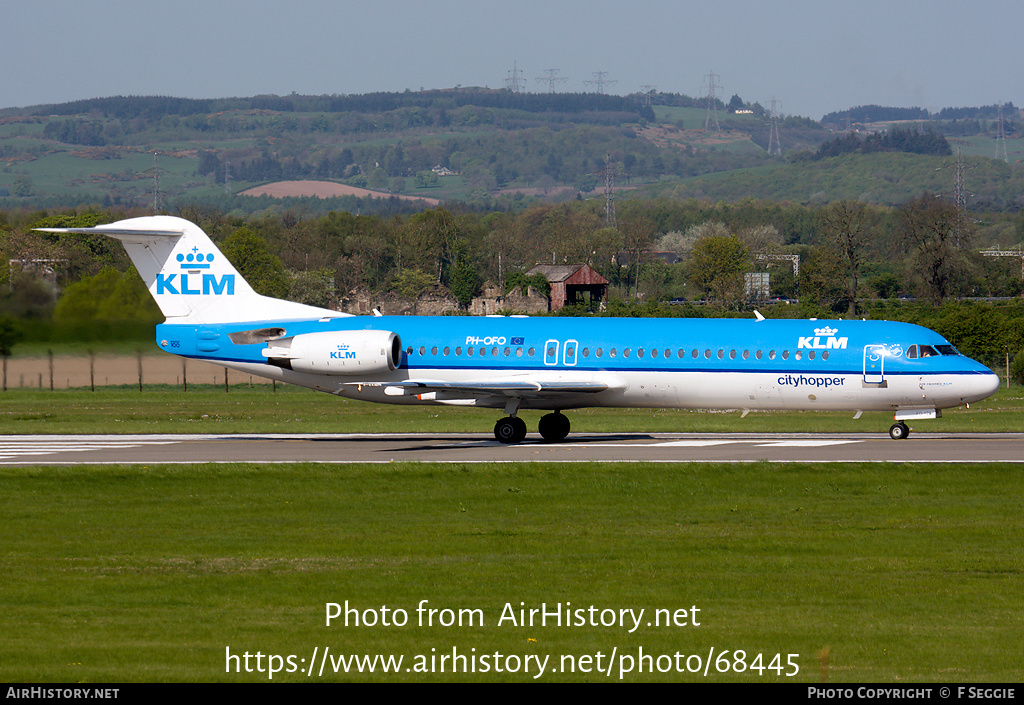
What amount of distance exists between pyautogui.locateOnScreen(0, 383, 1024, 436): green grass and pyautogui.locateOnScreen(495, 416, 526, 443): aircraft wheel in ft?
15.0

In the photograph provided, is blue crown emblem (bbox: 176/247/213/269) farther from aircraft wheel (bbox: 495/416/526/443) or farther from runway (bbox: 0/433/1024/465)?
aircraft wheel (bbox: 495/416/526/443)

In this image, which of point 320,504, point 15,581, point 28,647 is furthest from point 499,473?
point 28,647

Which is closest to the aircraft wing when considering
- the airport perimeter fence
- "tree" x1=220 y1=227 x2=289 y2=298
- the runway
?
the runway

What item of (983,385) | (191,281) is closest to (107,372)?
(191,281)

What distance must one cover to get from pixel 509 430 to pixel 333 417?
1371 cm

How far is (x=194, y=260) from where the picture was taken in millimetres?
39125

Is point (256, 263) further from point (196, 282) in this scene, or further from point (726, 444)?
point (726, 444)

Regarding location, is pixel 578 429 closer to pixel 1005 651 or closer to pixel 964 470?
pixel 964 470

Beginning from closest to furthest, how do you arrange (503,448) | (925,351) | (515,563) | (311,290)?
(515,563) < (925,351) < (503,448) < (311,290)

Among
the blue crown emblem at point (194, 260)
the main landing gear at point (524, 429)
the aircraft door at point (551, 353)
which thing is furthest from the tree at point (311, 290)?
the aircraft door at point (551, 353)

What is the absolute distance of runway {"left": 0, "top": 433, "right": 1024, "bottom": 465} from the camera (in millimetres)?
31469

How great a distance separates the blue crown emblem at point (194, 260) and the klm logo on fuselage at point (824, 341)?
746 inches

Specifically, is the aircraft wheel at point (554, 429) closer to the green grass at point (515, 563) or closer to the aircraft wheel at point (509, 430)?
the aircraft wheel at point (509, 430)

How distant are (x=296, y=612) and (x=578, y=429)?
28.3 metres
